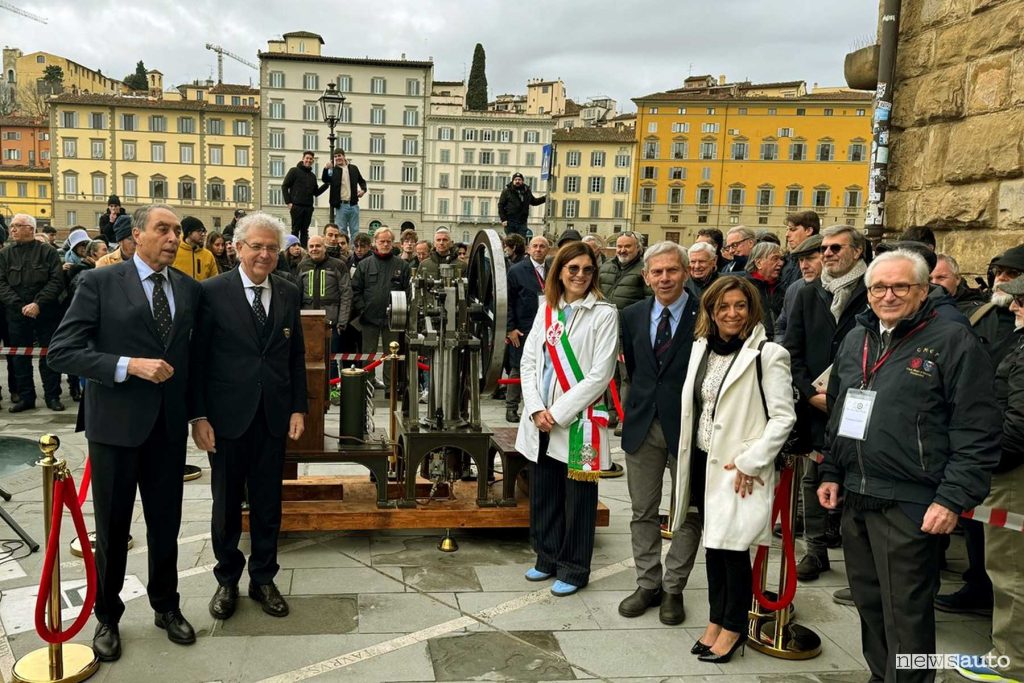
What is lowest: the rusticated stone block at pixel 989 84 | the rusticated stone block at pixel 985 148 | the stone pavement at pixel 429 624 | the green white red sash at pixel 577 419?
the stone pavement at pixel 429 624

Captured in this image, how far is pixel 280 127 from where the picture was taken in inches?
2648

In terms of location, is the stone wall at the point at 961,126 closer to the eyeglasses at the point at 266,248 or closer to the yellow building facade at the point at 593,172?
the eyeglasses at the point at 266,248

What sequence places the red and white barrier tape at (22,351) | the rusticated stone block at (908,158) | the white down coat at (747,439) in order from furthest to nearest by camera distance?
the red and white barrier tape at (22,351), the rusticated stone block at (908,158), the white down coat at (747,439)

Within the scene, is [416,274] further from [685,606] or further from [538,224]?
[538,224]

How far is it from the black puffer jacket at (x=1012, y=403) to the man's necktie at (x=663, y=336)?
154 cm

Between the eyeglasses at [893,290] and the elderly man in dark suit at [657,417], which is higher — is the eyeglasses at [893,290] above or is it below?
above

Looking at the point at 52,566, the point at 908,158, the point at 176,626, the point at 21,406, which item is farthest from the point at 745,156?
the point at 52,566

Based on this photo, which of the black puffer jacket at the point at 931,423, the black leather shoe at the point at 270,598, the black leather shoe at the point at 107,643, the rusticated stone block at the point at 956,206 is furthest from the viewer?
the rusticated stone block at the point at 956,206

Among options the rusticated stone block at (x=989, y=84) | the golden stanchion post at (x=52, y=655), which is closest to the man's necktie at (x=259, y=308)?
the golden stanchion post at (x=52, y=655)

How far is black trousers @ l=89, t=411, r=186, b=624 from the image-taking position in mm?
3646

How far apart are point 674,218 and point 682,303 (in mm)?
75844

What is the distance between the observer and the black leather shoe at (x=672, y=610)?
4.25m

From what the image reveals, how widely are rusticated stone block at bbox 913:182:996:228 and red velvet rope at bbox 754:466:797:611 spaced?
10.2 ft

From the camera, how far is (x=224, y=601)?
4.16m
